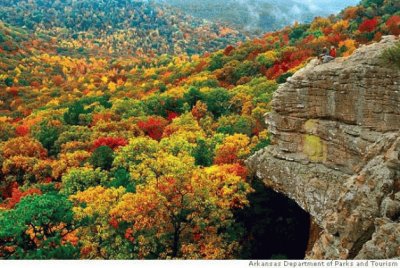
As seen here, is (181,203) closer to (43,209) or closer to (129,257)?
(129,257)

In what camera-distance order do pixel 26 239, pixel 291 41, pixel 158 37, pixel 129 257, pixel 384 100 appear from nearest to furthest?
pixel 384 100
pixel 26 239
pixel 129 257
pixel 291 41
pixel 158 37

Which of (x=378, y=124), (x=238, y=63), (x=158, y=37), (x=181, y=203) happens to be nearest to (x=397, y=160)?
(x=378, y=124)

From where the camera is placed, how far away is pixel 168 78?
234 ft

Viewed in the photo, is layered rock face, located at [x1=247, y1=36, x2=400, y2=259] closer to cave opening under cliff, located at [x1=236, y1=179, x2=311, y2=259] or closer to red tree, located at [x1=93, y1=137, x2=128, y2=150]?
cave opening under cliff, located at [x1=236, y1=179, x2=311, y2=259]

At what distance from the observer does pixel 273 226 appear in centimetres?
2038

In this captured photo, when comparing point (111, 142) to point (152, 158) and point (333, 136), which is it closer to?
point (152, 158)

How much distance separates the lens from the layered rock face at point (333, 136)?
1067 cm

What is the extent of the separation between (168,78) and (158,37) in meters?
115

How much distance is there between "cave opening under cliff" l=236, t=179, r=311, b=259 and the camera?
20.2 metres

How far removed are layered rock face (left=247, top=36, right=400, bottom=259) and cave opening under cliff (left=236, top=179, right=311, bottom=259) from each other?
9.91 ft

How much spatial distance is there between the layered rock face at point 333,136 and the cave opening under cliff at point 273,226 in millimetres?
3021

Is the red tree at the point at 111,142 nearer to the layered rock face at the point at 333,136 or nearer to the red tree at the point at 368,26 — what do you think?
the layered rock face at the point at 333,136

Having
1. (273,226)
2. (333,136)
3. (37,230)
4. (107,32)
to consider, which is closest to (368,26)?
(273,226)

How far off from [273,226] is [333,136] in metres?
6.03
